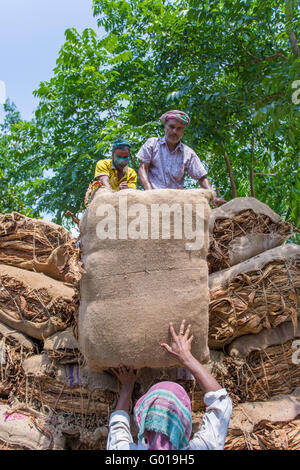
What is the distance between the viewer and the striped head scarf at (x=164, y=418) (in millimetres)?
1609

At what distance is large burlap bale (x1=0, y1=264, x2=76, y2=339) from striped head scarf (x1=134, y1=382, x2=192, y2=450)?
1226 mm

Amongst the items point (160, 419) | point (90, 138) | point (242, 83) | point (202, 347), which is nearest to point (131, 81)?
point (90, 138)

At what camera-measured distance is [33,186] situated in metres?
7.81

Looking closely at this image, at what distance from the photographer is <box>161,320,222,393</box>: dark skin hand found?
186cm

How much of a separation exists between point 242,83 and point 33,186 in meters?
4.39

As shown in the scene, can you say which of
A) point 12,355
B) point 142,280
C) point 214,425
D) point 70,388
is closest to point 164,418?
point 214,425

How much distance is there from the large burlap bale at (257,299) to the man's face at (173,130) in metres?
1.07

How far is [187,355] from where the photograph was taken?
6.53 ft

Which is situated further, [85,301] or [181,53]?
[181,53]

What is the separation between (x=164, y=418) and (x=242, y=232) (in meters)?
1.70

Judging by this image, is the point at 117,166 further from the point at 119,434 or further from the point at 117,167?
the point at 119,434

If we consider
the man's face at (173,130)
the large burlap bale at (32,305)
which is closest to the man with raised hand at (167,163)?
the man's face at (173,130)

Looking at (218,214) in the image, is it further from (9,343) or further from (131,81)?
(131,81)

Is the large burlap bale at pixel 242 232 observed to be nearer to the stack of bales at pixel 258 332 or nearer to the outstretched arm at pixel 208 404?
the stack of bales at pixel 258 332
